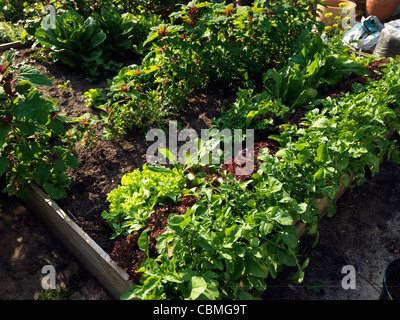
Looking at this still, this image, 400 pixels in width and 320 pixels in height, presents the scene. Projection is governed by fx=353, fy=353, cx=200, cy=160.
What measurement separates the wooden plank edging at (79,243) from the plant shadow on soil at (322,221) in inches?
3.8

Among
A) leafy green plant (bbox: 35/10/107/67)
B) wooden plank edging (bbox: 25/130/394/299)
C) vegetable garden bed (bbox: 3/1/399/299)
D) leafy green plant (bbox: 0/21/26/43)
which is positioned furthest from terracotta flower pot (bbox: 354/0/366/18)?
leafy green plant (bbox: 0/21/26/43)

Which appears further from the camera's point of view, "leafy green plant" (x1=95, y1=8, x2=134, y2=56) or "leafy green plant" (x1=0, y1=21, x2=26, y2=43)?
"leafy green plant" (x1=0, y1=21, x2=26, y2=43)

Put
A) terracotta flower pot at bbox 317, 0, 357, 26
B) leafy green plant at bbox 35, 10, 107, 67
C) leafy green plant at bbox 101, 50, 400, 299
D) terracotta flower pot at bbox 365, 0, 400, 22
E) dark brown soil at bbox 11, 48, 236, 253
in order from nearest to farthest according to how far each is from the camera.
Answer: leafy green plant at bbox 101, 50, 400, 299, dark brown soil at bbox 11, 48, 236, 253, leafy green plant at bbox 35, 10, 107, 67, terracotta flower pot at bbox 317, 0, 357, 26, terracotta flower pot at bbox 365, 0, 400, 22

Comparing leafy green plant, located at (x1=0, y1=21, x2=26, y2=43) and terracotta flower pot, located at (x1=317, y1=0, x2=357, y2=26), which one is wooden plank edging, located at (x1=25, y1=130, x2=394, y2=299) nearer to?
leafy green plant, located at (x1=0, y1=21, x2=26, y2=43)

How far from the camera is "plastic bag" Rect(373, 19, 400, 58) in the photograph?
17.6 feet

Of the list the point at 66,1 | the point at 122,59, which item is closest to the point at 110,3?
the point at 66,1

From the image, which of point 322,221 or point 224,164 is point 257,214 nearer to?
point 224,164

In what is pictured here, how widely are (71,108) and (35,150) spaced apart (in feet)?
4.70

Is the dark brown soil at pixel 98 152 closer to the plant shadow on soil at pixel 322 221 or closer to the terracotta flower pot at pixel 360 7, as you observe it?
the plant shadow on soil at pixel 322 221

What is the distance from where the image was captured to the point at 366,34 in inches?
247

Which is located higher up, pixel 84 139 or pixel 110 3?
pixel 110 3

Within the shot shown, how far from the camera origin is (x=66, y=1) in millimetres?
5113

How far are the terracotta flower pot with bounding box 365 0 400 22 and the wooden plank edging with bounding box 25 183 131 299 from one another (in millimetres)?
6974

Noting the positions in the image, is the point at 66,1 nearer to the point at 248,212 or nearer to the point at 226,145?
the point at 226,145
